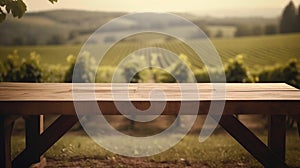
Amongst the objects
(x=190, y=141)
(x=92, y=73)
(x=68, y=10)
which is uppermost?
(x=68, y=10)

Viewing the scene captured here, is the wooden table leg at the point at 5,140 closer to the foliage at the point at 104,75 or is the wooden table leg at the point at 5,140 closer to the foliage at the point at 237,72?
the foliage at the point at 104,75

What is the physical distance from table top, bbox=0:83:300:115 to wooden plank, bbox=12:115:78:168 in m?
0.22

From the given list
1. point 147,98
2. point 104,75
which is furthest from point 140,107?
point 104,75

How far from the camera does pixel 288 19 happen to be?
8234mm

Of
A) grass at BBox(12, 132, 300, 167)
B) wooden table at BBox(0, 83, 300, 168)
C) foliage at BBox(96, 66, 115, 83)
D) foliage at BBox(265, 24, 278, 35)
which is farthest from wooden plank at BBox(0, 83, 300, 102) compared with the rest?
foliage at BBox(265, 24, 278, 35)

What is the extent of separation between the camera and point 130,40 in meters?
9.42

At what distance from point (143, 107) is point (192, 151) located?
2.45 metres

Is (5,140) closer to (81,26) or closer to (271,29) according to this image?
(81,26)

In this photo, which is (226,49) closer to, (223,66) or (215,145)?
(223,66)

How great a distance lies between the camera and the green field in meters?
8.31

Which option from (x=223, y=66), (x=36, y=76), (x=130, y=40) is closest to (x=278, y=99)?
(x=223, y=66)

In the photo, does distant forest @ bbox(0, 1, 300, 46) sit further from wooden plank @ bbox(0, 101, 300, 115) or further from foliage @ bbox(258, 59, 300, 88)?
wooden plank @ bbox(0, 101, 300, 115)

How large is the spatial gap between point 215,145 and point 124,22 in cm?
416

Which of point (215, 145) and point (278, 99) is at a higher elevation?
point (278, 99)
